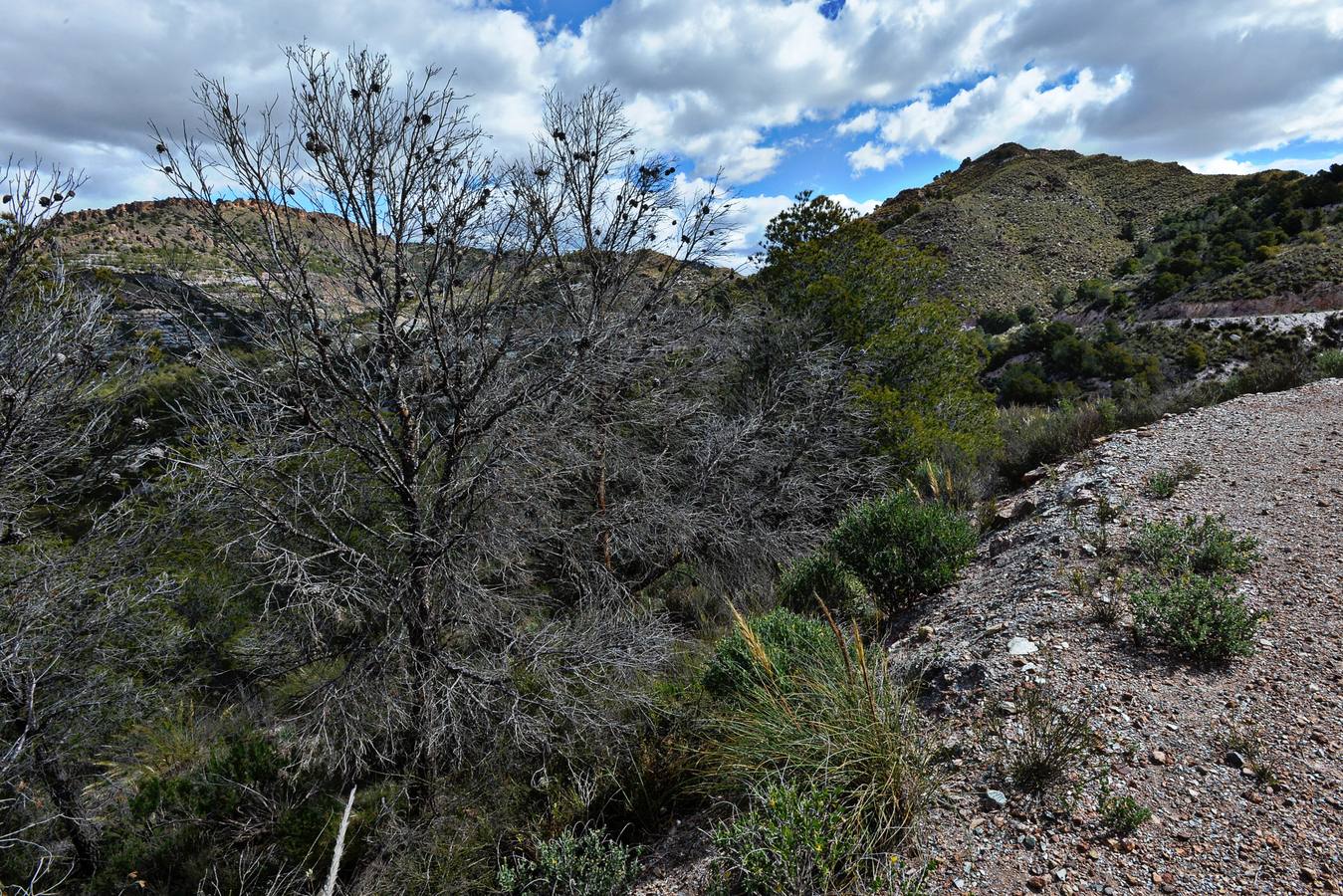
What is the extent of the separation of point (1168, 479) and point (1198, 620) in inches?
122

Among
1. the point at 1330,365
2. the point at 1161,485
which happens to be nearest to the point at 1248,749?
the point at 1161,485

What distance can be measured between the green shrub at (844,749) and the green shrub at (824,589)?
2095mm

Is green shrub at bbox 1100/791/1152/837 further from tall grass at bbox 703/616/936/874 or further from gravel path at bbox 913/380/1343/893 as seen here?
tall grass at bbox 703/616/936/874

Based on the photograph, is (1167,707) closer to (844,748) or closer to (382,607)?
(844,748)

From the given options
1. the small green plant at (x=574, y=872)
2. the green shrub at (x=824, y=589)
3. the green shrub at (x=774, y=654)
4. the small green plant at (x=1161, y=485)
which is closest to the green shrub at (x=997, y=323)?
the small green plant at (x=1161, y=485)

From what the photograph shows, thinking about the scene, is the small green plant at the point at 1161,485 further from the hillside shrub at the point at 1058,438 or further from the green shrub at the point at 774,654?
the green shrub at the point at 774,654

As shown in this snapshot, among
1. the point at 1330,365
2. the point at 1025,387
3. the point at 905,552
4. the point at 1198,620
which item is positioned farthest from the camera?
the point at 1025,387

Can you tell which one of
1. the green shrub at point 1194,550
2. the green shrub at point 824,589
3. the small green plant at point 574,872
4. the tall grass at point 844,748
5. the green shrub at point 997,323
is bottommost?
the small green plant at point 574,872

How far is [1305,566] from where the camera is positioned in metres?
4.54

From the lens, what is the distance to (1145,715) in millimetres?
3428

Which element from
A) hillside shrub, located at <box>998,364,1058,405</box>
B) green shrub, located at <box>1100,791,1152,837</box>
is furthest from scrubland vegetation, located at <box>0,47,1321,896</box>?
hillside shrub, located at <box>998,364,1058,405</box>

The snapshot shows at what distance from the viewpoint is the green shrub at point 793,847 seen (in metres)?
2.65

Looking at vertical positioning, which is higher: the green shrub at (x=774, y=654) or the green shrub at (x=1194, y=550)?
the green shrub at (x=1194, y=550)

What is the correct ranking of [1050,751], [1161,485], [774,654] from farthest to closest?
1. [1161,485]
2. [774,654]
3. [1050,751]
